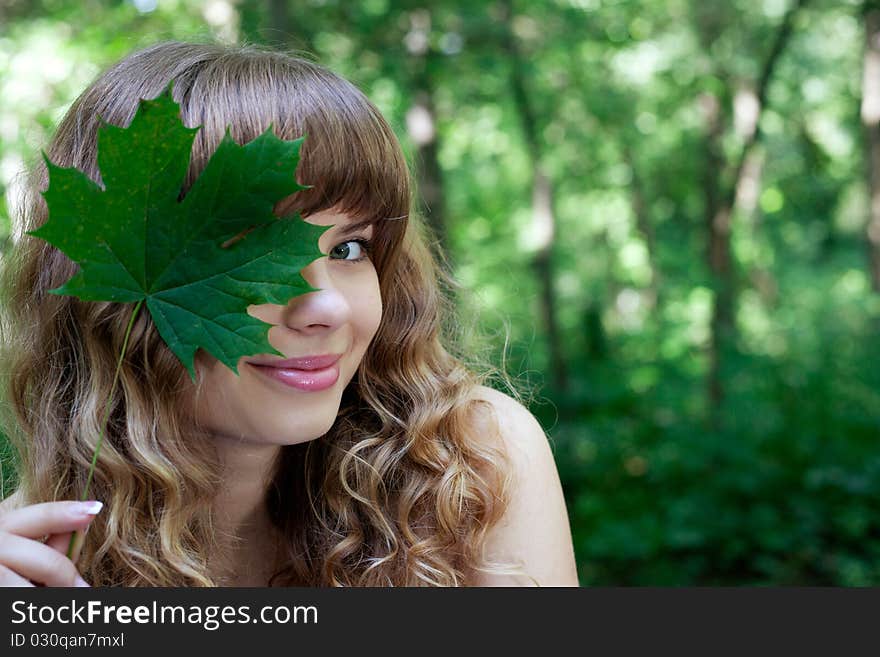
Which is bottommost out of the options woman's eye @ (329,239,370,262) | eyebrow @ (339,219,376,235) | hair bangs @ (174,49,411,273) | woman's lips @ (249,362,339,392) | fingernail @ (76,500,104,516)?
fingernail @ (76,500,104,516)

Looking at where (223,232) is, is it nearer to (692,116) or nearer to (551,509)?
(551,509)

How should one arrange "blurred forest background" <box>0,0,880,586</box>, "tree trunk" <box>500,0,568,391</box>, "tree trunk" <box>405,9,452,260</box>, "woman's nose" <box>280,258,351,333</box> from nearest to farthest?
"woman's nose" <box>280,258,351,333</box> < "blurred forest background" <box>0,0,880,586</box> < "tree trunk" <box>405,9,452,260</box> < "tree trunk" <box>500,0,568,391</box>

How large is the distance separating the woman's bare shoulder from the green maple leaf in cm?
88

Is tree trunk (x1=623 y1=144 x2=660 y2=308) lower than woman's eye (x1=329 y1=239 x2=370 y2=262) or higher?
lower

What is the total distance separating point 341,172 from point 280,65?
9.9 inches

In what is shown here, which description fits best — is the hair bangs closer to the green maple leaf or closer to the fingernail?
the green maple leaf

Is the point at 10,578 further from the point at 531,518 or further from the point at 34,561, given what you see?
the point at 531,518

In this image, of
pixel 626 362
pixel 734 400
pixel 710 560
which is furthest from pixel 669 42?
pixel 710 560

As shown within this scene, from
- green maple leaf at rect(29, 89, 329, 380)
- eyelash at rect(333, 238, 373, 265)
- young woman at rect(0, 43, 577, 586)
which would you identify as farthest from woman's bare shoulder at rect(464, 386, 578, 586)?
green maple leaf at rect(29, 89, 329, 380)

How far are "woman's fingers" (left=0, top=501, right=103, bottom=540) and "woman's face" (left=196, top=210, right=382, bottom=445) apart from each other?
0.37 meters

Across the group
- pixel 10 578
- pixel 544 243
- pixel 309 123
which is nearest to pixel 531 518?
pixel 309 123

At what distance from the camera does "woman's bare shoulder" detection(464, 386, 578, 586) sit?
1.86 meters

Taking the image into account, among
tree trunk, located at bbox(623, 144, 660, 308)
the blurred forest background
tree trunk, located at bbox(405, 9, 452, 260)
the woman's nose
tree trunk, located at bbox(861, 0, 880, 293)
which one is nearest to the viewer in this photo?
the woman's nose

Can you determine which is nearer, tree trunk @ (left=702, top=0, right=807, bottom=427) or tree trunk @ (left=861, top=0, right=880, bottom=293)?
tree trunk @ (left=702, top=0, right=807, bottom=427)
